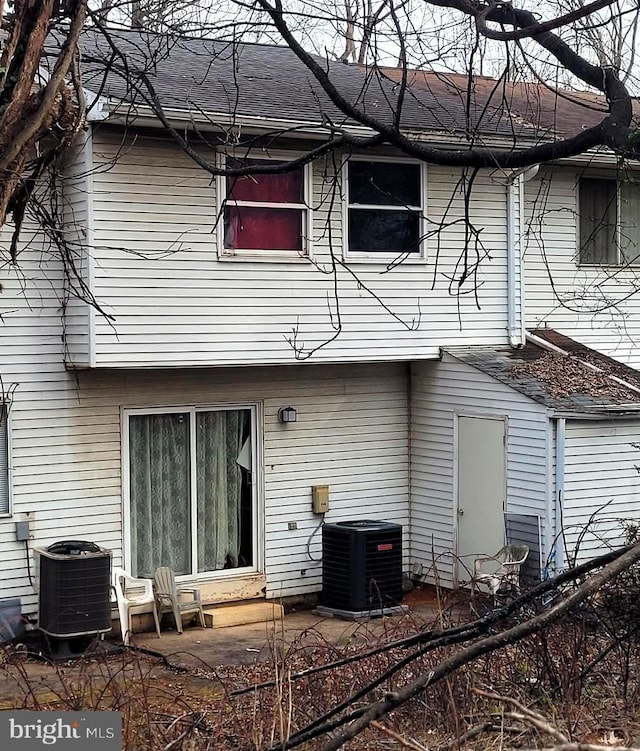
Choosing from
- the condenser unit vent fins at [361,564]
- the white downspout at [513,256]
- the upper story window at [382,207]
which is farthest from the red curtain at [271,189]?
the condenser unit vent fins at [361,564]

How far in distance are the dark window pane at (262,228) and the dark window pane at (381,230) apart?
753mm

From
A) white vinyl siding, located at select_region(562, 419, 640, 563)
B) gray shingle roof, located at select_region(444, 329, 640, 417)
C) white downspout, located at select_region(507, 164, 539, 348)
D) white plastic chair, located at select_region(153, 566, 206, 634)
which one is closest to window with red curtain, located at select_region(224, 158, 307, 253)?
gray shingle roof, located at select_region(444, 329, 640, 417)

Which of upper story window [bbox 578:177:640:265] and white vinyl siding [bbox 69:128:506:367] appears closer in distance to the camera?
white vinyl siding [bbox 69:128:506:367]

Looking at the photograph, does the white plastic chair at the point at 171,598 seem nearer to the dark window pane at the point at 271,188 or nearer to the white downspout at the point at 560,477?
the white downspout at the point at 560,477

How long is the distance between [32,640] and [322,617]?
3265 millimetres

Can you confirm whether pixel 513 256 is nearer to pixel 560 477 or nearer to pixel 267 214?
pixel 560 477

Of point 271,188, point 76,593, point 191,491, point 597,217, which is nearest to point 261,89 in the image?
point 271,188

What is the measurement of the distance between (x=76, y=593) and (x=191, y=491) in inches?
85.8

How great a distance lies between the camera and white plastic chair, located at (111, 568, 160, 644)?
1172 cm

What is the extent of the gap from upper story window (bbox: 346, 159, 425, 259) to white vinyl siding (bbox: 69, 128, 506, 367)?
199 mm

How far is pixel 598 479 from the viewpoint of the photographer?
12.9 metres

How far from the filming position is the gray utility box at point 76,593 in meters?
11.0

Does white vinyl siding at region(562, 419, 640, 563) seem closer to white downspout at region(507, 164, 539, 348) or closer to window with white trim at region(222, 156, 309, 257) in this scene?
white downspout at region(507, 164, 539, 348)

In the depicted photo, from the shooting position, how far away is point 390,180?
13.4 metres
